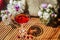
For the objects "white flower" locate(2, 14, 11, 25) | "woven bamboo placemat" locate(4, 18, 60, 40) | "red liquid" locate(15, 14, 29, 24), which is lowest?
"woven bamboo placemat" locate(4, 18, 60, 40)

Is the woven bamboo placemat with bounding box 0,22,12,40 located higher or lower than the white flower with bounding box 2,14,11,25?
lower

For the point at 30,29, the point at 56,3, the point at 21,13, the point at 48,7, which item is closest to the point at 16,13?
the point at 21,13

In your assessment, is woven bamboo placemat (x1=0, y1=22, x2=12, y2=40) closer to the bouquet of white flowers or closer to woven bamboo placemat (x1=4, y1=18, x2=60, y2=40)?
woven bamboo placemat (x1=4, y1=18, x2=60, y2=40)

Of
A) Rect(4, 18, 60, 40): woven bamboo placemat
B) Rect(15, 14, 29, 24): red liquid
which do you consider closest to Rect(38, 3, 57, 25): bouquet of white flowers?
Rect(4, 18, 60, 40): woven bamboo placemat

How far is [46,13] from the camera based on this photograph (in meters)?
1.55

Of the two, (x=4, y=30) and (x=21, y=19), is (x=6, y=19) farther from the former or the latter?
(x=21, y=19)

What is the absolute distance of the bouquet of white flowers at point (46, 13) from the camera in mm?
1550

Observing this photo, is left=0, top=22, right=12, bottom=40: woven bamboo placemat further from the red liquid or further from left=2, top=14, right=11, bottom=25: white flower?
the red liquid

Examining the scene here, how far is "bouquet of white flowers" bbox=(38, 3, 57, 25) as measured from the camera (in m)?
1.55

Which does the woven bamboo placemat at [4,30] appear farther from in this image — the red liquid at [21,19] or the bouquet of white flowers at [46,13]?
the bouquet of white flowers at [46,13]

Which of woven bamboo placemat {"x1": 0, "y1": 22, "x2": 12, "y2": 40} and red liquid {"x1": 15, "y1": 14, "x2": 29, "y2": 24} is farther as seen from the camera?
woven bamboo placemat {"x1": 0, "y1": 22, "x2": 12, "y2": 40}

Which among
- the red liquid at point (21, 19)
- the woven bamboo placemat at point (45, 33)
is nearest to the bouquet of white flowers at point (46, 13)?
the woven bamboo placemat at point (45, 33)

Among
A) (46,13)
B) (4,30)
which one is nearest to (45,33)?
(46,13)

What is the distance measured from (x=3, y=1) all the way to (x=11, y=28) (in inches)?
15.1
